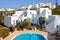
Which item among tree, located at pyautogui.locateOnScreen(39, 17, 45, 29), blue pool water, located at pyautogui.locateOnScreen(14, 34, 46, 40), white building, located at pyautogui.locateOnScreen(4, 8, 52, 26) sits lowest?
blue pool water, located at pyautogui.locateOnScreen(14, 34, 46, 40)

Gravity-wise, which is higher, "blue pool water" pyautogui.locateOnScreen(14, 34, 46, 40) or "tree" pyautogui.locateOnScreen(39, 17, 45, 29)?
"tree" pyautogui.locateOnScreen(39, 17, 45, 29)

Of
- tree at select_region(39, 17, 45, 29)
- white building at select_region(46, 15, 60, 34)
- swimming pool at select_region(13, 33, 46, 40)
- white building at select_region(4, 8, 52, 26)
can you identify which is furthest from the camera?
white building at select_region(4, 8, 52, 26)

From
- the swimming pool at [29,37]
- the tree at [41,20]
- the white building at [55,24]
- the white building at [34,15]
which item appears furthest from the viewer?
the white building at [34,15]

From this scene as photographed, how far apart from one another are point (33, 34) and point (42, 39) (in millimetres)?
1649

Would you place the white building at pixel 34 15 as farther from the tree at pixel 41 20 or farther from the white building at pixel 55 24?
the white building at pixel 55 24

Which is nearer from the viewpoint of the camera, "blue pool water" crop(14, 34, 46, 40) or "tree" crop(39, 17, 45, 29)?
"blue pool water" crop(14, 34, 46, 40)

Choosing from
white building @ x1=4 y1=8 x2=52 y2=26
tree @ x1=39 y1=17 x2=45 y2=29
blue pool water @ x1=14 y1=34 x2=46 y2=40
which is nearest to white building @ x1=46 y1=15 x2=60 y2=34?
blue pool water @ x1=14 y1=34 x2=46 y2=40

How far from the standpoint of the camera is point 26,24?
25.3 meters

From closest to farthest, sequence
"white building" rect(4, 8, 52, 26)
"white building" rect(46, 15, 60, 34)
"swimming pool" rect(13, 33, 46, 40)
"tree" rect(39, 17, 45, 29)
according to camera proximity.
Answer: "swimming pool" rect(13, 33, 46, 40)
"white building" rect(46, 15, 60, 34)
"tree" rect(39, 17, 45, 29)
"white building" rect(4, 8, 52, 26)


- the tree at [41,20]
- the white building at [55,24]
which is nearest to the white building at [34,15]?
the tree at [41,20]

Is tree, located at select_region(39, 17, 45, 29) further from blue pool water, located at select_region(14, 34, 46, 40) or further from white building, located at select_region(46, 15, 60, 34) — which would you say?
blue pool water, located at select_region(14, 34, 46, 40)

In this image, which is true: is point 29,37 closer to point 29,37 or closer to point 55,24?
point 29,37

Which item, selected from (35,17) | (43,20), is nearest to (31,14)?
(35,17)

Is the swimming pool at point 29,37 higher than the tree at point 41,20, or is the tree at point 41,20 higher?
the tree at point 41,20
